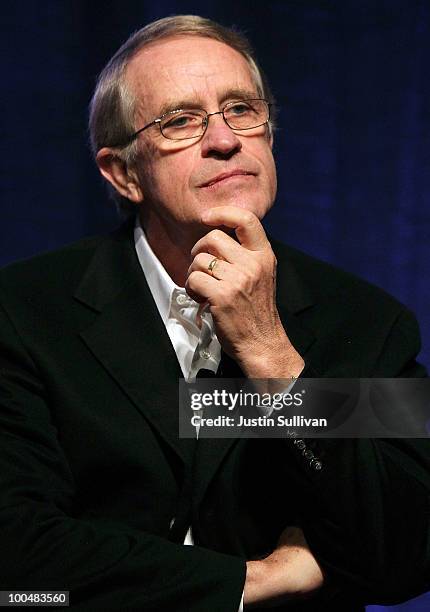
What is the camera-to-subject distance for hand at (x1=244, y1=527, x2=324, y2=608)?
5.39 ft

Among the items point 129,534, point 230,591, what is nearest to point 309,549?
point 230,591

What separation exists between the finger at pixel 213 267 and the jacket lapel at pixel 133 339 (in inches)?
7.5

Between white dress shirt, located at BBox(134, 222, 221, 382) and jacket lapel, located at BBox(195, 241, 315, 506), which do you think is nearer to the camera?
jacket lapel, located at BBox(195, 241, 315, 506)

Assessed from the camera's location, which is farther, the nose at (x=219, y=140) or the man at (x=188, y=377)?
the nose at (x=219, y=140)

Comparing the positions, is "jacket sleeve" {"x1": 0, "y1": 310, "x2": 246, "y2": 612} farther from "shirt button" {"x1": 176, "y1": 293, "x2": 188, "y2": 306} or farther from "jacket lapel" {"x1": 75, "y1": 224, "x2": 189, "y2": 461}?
"shirt button" {"x1": 176, "y1": 293, "x2": 188, "y2": 306}

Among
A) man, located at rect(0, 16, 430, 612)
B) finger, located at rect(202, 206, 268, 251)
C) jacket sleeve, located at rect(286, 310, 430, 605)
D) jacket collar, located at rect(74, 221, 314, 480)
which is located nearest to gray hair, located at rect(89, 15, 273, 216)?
man, located at rect(0, 16, 430, 612)

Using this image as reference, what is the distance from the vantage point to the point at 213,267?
1708 millimetres

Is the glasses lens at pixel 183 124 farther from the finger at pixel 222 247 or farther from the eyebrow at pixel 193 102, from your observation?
the finger at pixel 222 247

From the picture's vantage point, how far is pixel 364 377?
1.80 metres

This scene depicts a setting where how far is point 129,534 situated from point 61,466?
0.66ft

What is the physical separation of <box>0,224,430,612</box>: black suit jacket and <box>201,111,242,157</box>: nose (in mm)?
286

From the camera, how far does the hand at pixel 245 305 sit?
1.66m

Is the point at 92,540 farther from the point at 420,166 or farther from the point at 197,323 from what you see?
the point at 420,166

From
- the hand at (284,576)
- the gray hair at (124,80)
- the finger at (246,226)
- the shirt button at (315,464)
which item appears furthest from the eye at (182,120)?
the hand at (284,576)
